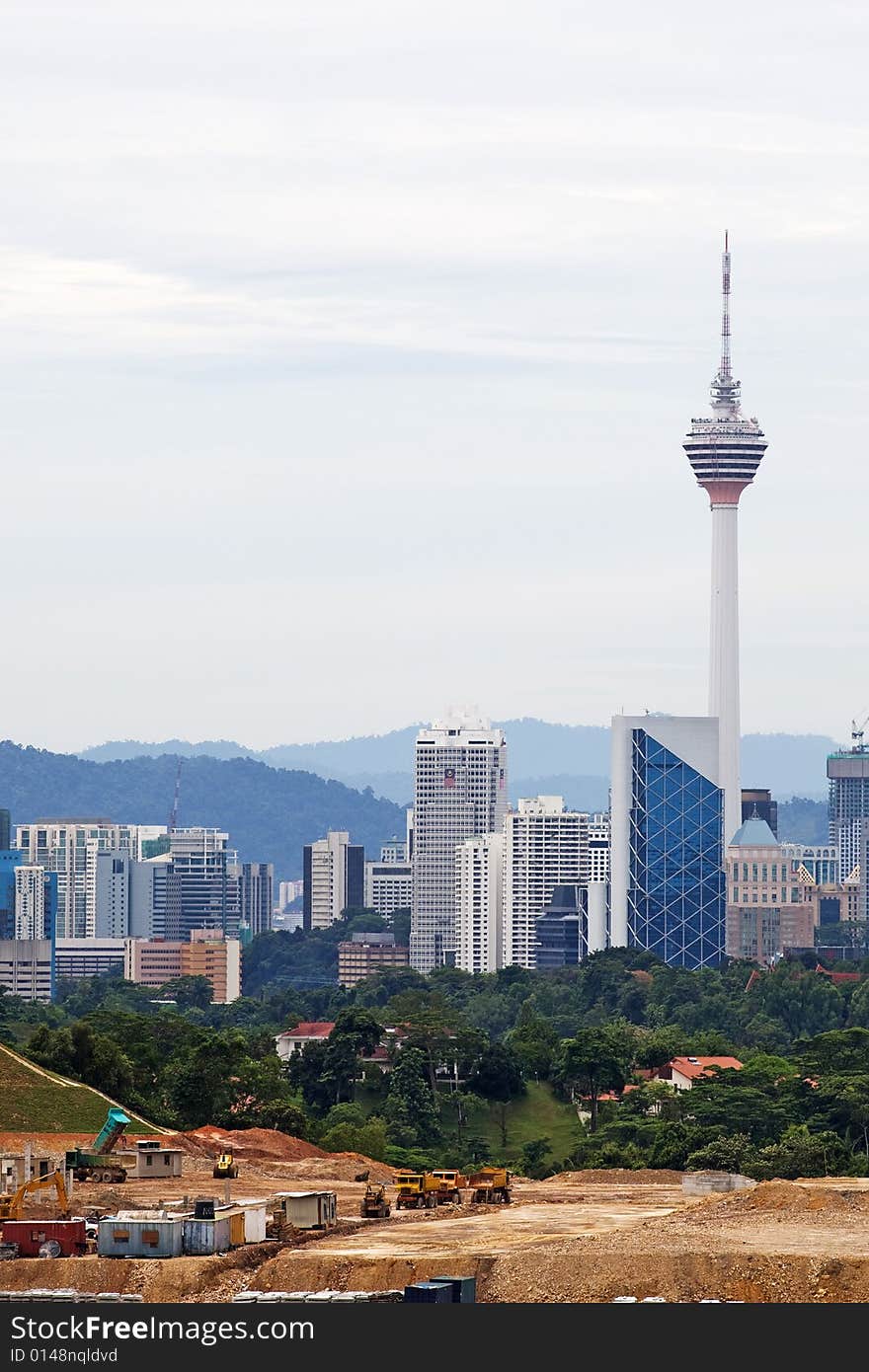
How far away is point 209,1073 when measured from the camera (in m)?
105

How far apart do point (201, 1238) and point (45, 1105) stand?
109ft

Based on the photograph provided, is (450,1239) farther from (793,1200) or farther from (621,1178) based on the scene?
(621,1178)

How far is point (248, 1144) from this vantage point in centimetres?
9519

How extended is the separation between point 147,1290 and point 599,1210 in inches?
712

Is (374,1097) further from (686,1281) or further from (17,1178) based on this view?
(686,1281)

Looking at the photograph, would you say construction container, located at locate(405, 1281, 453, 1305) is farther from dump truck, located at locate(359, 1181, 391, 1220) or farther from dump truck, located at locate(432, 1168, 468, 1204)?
dump truck, located at locate(432, 1168, 468, 1204)

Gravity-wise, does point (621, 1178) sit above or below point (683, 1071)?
below

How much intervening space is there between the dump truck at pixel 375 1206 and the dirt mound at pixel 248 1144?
16.0 m

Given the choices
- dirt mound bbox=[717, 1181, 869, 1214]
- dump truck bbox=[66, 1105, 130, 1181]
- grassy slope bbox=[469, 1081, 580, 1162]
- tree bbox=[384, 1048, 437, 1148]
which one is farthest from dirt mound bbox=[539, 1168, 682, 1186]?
tree bbox=[384, 1048, 437, 1148]

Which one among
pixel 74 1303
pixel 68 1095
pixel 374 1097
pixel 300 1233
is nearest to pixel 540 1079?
pixel 374 1097

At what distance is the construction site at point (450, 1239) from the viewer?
58.1 meters

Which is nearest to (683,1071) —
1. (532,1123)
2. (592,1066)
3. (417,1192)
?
(592,1066)

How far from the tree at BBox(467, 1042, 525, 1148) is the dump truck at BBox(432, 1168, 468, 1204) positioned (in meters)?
47.0

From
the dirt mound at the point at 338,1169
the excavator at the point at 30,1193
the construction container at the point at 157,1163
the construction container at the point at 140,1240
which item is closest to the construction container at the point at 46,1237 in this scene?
the construction container at the point at 140,1240
